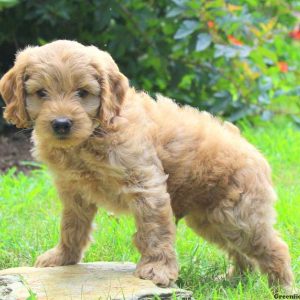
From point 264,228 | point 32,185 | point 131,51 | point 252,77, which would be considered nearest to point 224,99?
point 252,77

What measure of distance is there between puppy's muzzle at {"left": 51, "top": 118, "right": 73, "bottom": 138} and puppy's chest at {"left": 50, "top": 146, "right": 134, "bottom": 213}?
271 mm

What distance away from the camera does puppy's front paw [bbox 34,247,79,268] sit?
5.75 metres

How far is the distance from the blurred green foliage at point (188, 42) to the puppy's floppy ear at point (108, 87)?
396 centimetres

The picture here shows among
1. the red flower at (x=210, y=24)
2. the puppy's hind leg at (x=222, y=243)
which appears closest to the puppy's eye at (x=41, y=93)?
the puppy's hind leg at (x=222, y=243)

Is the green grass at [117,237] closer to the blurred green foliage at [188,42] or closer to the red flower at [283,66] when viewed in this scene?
the blurred green foliage at [188,42]

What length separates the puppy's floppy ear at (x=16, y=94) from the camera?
519cm

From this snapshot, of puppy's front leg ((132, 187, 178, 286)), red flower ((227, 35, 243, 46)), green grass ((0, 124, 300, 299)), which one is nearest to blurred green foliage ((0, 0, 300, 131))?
red flower ((227, 35, 243, 46))

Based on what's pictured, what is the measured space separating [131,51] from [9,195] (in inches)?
138

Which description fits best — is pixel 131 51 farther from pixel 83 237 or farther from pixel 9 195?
pixel 83 237

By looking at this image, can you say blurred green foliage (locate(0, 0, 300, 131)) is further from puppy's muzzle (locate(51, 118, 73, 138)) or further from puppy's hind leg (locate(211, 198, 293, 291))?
puppy's muzzle (locate(51, 118, 73, 138))

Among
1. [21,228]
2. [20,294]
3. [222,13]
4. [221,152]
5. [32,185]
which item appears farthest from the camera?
[222,13]

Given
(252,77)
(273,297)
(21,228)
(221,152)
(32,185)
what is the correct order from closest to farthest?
(273,297) < (221,152) < (21,228) < (32,185) < (252,77)

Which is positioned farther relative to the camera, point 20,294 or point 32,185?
point 32,185

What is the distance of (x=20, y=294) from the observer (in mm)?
4805
